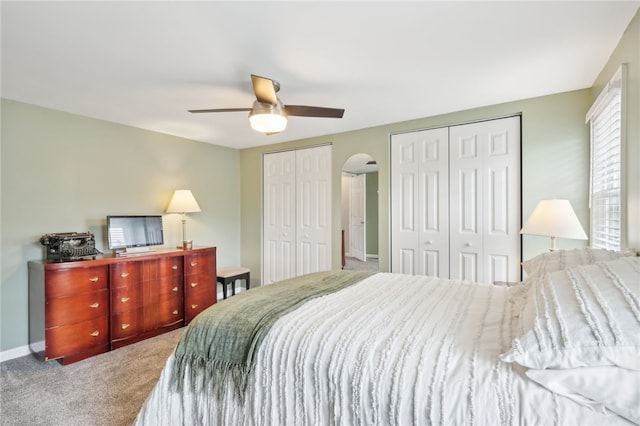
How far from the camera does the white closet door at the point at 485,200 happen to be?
3086mm

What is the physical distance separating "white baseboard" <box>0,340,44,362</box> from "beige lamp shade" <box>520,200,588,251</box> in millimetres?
4191

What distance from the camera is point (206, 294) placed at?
3842mm

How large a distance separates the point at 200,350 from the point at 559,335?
4.80 feet

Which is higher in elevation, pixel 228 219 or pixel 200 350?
pixel 228 219

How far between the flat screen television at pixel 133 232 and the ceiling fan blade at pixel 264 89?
7.29 ft

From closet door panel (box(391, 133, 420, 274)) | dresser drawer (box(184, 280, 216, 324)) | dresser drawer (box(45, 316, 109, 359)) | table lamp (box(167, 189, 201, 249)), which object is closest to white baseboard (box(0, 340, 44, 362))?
dresser drawer (box(45, 316, 109, 359))

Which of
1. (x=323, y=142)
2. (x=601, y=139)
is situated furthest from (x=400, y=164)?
(x=601, y=139)

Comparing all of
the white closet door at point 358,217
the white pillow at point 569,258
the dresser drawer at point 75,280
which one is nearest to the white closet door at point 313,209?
the white closet door at point 358,217

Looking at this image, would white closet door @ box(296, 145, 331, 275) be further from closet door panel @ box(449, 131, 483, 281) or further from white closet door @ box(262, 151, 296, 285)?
closet door panel @ box(449, 131, 483, 281)

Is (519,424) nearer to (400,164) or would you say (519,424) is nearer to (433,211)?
(433,211)

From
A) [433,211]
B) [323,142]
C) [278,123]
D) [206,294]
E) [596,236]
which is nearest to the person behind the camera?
[278,123]

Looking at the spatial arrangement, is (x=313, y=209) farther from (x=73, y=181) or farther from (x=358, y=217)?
(x=73, y=181)

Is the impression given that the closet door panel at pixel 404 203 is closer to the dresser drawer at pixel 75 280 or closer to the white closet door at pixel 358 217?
the white closet door at pixel 358 217

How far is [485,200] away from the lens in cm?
321
